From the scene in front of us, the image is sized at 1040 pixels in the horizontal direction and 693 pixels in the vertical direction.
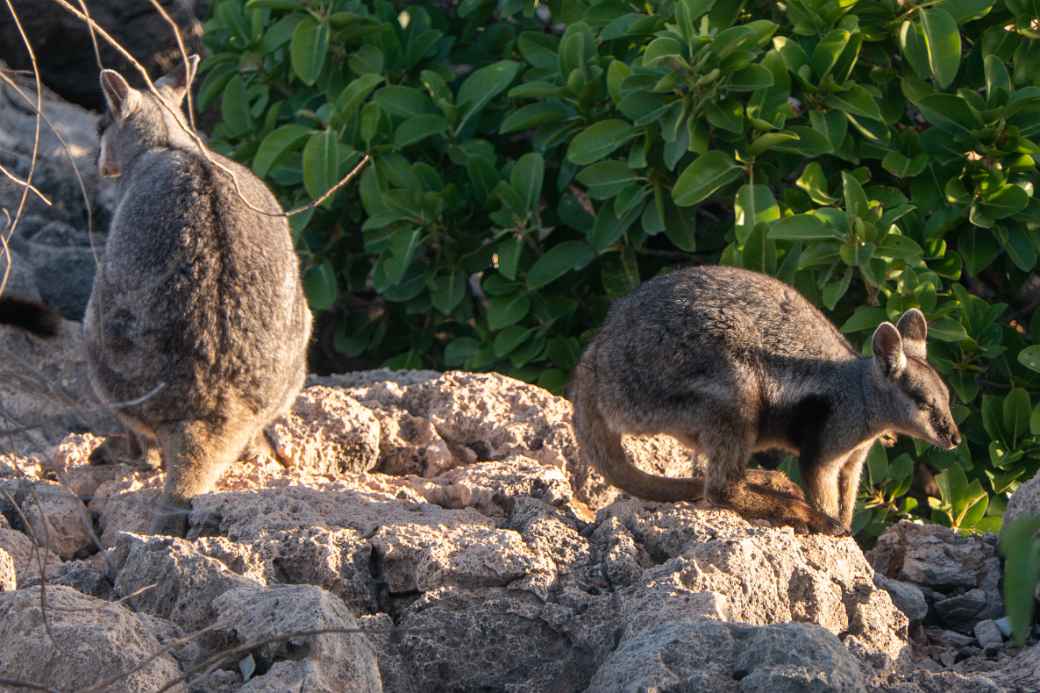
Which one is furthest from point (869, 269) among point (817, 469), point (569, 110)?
point (569, 110)

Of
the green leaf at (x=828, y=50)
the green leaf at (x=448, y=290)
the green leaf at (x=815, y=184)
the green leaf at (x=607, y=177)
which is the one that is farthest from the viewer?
the green leaf at (x=448, y=290)

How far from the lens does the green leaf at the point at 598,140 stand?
6727mm

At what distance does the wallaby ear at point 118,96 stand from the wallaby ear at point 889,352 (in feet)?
11.8

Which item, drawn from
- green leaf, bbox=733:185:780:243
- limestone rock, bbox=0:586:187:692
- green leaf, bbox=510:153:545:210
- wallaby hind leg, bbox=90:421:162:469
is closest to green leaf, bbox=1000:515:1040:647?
limestone rock, bbox=0:586:187:692

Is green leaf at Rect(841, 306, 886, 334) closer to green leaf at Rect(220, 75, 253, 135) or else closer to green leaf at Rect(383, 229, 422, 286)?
green leaf at Rect(383, 229, 422, 286)

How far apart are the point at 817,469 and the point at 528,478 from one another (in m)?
1.25

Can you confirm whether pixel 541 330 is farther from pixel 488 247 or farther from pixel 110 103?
pixel 110 103

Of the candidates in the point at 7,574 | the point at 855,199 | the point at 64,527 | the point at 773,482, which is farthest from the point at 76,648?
the point at 855,199

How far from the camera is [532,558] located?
451cm

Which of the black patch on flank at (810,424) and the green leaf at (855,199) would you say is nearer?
the black patch on flank at (810,424)

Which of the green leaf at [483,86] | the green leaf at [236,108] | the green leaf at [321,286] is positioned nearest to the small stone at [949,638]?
the green leaf at [483,86]

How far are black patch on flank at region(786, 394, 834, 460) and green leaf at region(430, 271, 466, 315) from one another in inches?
91.8

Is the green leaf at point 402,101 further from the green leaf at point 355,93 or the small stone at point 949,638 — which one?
the small stone at point 949,638

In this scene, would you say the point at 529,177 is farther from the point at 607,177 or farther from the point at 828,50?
the point at 828,50
